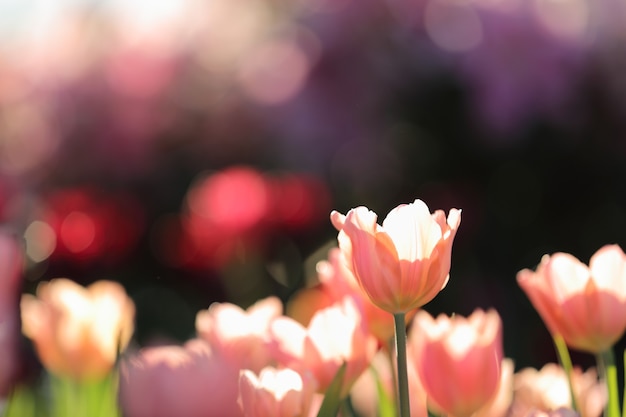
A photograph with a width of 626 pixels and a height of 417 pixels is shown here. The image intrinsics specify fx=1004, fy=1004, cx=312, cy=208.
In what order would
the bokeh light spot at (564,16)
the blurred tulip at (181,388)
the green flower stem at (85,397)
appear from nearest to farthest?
the blurred tulip at (181,388) → the green flower stem at (85,397) → the bokeh light spot at (564,16)

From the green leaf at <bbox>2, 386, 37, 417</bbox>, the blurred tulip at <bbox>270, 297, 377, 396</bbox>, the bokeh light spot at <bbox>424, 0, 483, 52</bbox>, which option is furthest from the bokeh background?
the blurred tulip at <bbox>270, 297, 377, 396</bbox>

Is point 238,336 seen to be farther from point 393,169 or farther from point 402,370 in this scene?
point 393,169

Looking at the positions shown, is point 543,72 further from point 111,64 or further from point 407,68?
point 111,64

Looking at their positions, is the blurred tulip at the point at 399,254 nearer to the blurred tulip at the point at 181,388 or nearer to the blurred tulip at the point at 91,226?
the blurred tulip at the point at 181,388

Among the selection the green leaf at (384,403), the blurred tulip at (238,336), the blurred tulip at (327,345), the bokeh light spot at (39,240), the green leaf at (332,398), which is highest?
the bokeh light spot at (39,240)

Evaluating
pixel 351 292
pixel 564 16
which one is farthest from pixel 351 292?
pixel 564 16

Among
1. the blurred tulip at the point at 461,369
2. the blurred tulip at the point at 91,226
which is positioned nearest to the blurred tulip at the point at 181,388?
the blurred tulip at the point at 461,369

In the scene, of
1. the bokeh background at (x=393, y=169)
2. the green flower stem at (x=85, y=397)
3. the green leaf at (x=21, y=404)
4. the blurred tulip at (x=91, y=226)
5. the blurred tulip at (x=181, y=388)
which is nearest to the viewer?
the blurred tulip at (x=181, y=388)

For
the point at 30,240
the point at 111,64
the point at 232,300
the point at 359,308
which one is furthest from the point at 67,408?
the point at 111,64
